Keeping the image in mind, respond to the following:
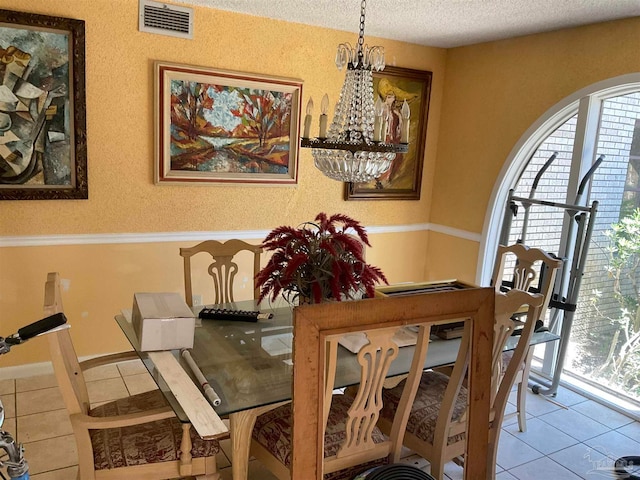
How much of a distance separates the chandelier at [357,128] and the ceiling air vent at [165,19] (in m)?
1.52

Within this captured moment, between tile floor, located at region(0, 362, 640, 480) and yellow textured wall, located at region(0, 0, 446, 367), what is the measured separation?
0.28 m

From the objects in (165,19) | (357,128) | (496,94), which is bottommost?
(357,128)

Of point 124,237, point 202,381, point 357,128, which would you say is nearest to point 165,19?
point 124,237

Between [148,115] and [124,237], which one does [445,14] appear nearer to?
[148,115]

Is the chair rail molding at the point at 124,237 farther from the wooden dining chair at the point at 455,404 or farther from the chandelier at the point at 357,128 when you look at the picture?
the wooden dining chair at the point at 455,404

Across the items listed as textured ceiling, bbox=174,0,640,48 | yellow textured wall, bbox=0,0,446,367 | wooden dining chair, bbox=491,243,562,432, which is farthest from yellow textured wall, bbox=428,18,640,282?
wooden dining chair, bbox=491,243,562,432

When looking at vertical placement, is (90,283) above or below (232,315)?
below

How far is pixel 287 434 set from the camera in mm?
1905

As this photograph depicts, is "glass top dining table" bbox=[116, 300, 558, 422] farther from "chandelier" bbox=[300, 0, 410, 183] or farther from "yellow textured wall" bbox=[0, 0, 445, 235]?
"yellow textured wall" bbox=[0, 0, 445, 235]

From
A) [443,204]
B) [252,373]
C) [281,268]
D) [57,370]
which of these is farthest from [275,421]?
[443,204]

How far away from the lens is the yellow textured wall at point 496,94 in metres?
3.23

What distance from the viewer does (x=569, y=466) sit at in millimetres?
2637

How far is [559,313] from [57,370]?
3.16 meters

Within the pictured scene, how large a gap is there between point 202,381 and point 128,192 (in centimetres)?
196
